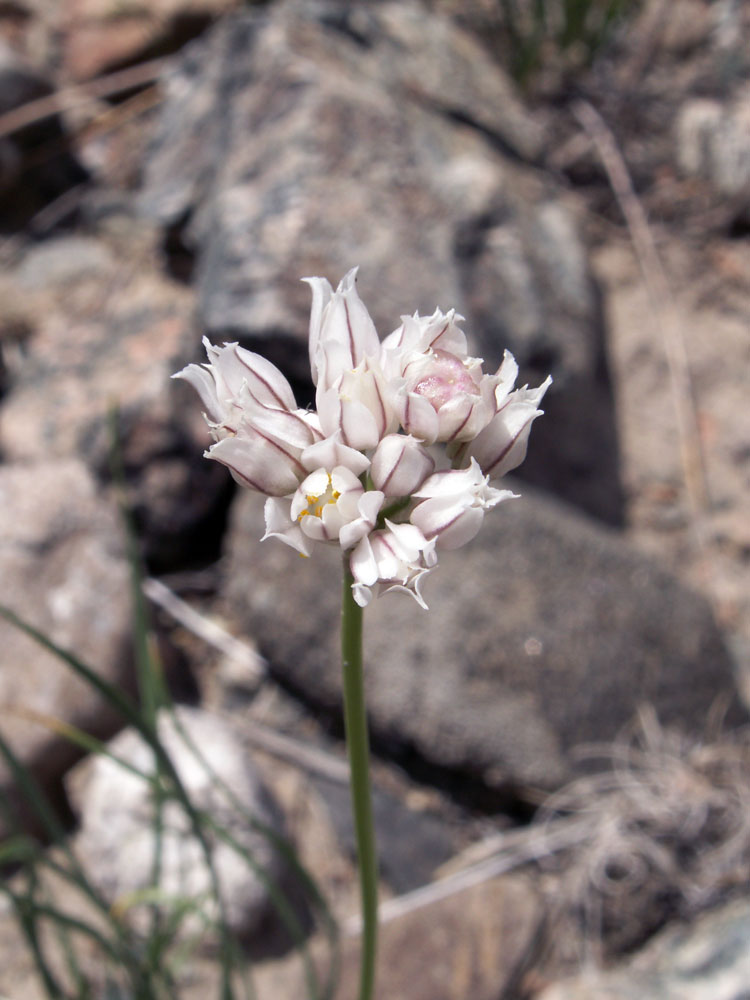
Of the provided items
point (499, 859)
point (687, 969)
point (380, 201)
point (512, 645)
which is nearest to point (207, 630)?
point (512, 645)

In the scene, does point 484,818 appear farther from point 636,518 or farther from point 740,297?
point 740,297

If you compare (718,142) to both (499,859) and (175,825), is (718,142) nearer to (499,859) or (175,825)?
(499,859)

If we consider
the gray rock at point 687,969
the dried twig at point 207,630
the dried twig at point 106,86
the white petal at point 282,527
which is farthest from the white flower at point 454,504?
the dried twig at point 106,86

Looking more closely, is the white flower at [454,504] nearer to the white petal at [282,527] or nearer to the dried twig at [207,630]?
the white petal at [282,527]

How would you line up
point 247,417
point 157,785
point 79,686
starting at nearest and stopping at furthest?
point 247,417, point 157,785, point 79,686

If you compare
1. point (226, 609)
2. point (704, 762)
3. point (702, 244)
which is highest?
point (702, 244)

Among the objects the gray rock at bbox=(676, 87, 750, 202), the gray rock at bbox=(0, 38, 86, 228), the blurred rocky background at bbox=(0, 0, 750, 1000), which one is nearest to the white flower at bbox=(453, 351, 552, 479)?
the blurred rocky background at bbox=(0, 0, 750, 1000)

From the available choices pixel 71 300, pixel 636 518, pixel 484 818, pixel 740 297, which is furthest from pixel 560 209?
pixel 484 818
